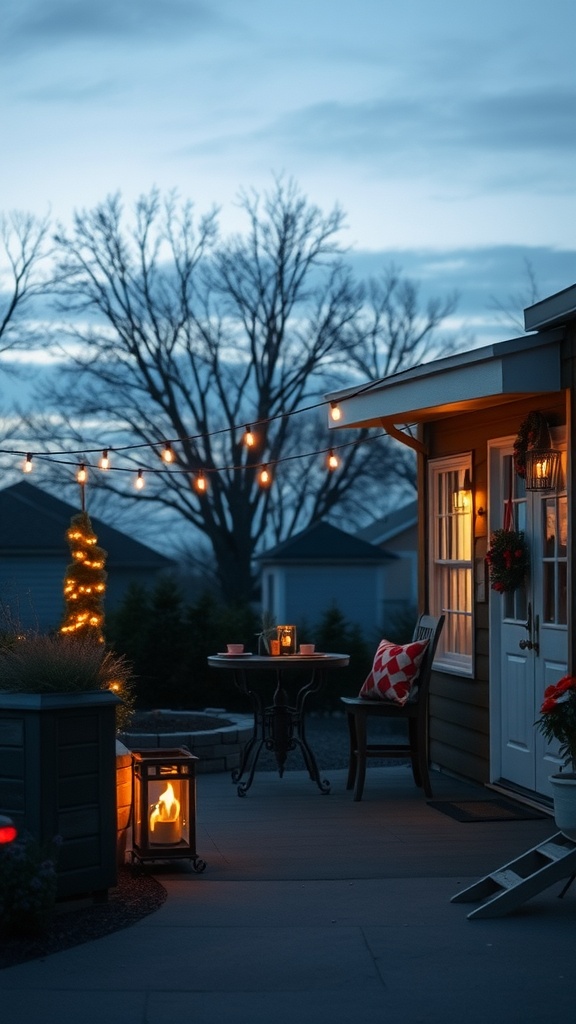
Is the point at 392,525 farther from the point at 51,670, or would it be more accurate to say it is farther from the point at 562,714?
the point at 51,670

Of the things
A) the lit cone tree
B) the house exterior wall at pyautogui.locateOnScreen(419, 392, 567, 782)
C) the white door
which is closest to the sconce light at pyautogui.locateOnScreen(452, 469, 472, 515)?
the house exterior wall at pyautogui.locateOnScreen(419, 392, 567, 782)

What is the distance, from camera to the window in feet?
31.0

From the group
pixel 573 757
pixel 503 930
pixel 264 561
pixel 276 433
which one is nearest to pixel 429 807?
pixel 573 757

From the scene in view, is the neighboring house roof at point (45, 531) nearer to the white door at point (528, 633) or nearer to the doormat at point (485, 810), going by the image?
the white door at point (528, 633)

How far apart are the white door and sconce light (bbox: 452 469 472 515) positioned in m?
0.44

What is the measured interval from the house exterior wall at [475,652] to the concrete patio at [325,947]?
67.4 inches

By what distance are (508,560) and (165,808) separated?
9.69ft

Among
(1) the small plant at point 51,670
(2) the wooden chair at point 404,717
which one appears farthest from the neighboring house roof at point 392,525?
(1) the small plant at point 51,670

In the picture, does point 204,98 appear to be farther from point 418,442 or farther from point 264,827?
point 264,827

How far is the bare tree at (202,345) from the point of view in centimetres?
2555

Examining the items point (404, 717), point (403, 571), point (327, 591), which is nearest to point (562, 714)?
point (404, 717)

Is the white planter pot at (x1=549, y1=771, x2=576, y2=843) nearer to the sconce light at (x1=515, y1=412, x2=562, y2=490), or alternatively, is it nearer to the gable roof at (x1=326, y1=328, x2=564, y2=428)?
the sconce light at (x1=515, y1=412, x2=562, y2=490)

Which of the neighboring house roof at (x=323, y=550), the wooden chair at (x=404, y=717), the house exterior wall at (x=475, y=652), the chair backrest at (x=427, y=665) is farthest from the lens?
the neighboring house roof at (x=323, y=550)

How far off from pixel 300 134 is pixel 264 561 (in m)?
11.7
